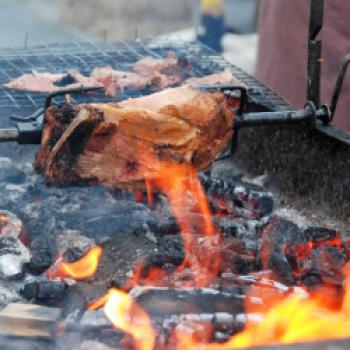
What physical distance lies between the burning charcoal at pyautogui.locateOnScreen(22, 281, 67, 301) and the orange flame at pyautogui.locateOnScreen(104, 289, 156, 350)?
13.0 inches

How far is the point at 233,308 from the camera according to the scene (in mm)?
3277

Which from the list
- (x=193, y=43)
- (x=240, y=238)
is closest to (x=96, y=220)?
(x=240, y=238)

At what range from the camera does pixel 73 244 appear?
161 inches

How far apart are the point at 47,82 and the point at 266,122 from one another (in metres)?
1.85

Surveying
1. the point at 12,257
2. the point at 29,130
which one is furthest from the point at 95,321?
the point at 29,130

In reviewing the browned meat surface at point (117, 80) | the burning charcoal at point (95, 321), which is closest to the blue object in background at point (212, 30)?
the browned meat surface at point (117, 80)

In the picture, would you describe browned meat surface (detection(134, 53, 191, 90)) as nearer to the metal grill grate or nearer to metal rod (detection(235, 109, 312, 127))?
the metal grill grate

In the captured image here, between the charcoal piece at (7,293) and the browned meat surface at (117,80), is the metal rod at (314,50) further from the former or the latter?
the charcoal piece at (7,293)

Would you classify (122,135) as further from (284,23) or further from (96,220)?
(284,23)

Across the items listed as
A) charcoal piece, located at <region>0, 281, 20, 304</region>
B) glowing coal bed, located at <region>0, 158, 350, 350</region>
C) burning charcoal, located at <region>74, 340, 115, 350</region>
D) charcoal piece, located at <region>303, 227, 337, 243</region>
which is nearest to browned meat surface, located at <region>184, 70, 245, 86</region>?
glowing coal bed, located at <region>0, 158, 350, 350</region>

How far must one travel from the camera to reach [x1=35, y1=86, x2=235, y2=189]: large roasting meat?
3.46 metres

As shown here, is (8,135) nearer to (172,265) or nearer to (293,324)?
(172,265)

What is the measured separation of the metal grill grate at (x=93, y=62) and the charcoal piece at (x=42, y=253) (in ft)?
3.58

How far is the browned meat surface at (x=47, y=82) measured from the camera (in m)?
4.75
